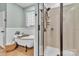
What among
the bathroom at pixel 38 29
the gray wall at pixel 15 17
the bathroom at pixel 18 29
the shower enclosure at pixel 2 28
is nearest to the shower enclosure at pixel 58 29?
the bathroom at pixel 38 29

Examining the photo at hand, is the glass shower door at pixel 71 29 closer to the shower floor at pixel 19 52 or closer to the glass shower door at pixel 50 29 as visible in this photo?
the glass shower door at pixel 50 29

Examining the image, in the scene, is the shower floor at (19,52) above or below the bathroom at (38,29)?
below

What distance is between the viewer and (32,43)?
4.92 ft

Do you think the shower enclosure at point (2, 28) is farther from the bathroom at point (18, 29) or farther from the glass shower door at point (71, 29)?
Answer: the glass shower door at point (71, 29)

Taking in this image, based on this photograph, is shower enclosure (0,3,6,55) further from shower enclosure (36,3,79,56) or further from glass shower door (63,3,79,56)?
glass shower door (63,3,79,56)

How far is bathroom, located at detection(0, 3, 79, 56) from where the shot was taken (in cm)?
147

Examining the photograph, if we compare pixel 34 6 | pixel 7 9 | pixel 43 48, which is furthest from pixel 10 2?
pixel 43 48

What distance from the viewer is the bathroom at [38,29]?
147cm

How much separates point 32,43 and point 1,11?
1.88ft

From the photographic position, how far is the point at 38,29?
150 cm

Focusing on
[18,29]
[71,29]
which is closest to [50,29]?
[71,29]

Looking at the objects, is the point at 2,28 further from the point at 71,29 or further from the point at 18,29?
the point at 71,29

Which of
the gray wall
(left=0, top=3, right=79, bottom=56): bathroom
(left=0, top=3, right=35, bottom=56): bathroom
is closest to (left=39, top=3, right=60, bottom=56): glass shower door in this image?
(left=0, top=3, right=79, bottom=56): bathroom

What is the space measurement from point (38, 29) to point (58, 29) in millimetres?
257
